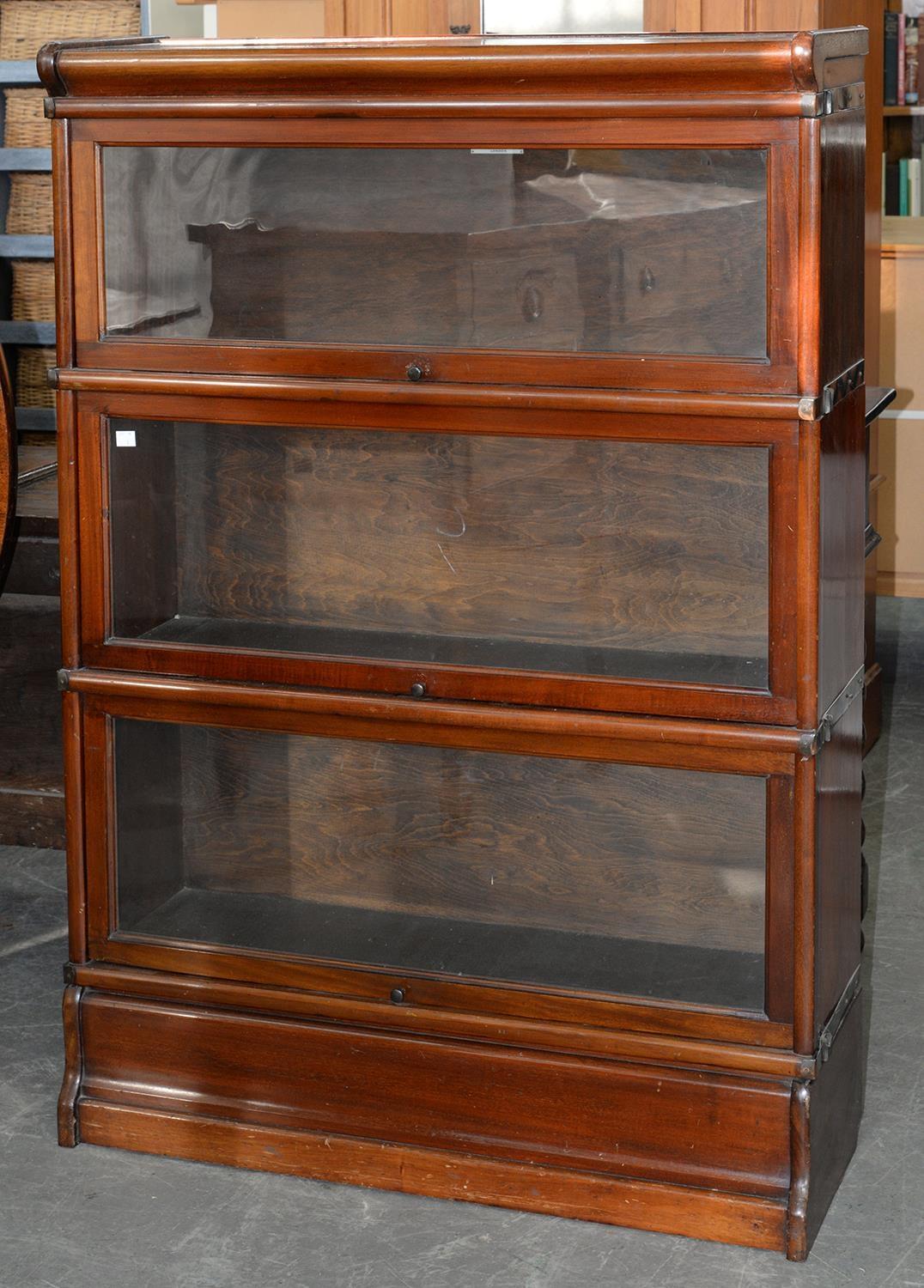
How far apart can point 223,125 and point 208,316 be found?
0.25 meters

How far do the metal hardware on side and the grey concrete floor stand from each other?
0.82ft

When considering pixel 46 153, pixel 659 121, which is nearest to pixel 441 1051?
pixel 659 121

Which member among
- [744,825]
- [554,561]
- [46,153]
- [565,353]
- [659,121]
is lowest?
[744,825]

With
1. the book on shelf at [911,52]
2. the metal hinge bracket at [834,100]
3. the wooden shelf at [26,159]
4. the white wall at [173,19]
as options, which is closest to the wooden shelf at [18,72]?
the wooden shelf at [26,159]

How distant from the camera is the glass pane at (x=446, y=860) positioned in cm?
241

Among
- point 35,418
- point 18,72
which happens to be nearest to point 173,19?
point 18,72

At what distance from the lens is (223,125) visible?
2316 mm

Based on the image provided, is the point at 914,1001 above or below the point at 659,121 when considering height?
below

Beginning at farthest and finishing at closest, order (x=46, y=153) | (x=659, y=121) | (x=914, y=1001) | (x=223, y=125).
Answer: (x=46, y=153) < (x=914, y=1001) < (x=223, y=125) < (x=659, y=121)

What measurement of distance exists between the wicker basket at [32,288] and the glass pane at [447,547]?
3162 millimetres

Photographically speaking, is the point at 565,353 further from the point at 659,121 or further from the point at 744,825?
the point at 744,825

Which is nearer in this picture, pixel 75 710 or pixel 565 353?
pixel 565 353

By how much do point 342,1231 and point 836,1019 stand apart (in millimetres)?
730

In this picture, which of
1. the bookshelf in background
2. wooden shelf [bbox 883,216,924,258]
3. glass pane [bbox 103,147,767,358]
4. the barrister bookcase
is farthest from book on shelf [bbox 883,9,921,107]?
glass pane [bbox 103,147,767,358]
